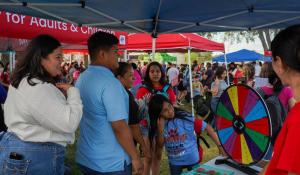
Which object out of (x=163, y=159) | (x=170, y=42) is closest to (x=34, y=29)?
(x=163, y=159)

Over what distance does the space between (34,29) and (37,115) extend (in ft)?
12.5

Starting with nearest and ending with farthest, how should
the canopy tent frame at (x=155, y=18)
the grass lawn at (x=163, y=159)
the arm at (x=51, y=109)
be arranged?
the arm at (x=51, y=109) → the canopy tent frame at (x=155, y=18) → the grass lawn at (x=163, y=159)

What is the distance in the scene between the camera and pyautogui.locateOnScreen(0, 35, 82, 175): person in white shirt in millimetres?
1554

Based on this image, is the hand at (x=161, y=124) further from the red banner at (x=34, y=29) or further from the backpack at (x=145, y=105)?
the red banner at (x=34, y=29)

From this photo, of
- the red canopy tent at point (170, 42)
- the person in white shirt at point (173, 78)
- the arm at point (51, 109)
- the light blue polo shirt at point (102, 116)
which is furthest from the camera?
the person in white shirt at point (173, 78)

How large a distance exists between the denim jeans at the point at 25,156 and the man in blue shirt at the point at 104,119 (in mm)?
282

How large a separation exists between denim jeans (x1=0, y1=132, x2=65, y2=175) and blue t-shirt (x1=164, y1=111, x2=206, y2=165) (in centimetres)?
116

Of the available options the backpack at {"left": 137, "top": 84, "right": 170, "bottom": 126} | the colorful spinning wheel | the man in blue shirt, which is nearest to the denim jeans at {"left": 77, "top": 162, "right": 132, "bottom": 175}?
the man in blue shirt

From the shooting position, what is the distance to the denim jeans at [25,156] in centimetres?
158

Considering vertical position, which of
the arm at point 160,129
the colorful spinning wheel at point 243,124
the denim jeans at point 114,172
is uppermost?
the colorful spinning wheel at point 243,124

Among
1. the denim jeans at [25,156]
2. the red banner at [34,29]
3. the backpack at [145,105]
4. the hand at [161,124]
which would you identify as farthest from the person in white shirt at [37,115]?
the red banner at [34,29]

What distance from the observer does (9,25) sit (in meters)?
4.64

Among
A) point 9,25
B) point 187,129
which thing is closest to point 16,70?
point 187,129

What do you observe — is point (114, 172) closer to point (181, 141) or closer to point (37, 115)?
point (37, 115)
